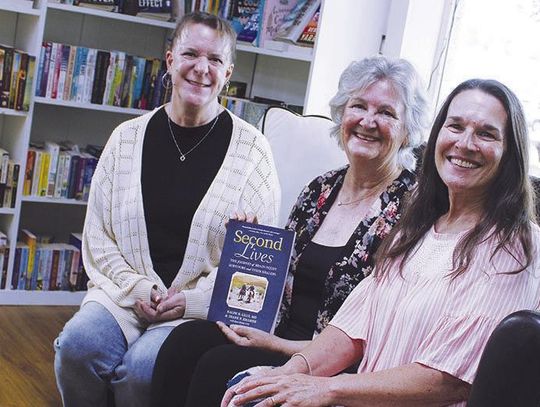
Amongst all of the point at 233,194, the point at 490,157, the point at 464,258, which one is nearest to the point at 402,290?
the point at 464,258

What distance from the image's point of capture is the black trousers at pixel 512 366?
5.01ft

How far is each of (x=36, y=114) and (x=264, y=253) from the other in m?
2.29

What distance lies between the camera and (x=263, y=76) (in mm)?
4543

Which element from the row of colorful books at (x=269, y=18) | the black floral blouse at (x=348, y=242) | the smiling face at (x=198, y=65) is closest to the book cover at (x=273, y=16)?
the row of colorful books at (x=269, y=18)

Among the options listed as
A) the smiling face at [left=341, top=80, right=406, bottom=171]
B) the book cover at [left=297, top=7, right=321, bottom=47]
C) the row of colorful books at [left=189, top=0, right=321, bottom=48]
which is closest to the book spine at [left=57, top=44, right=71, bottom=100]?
the row of colorful books at [left=189, top=0, right=321, bottom=48]

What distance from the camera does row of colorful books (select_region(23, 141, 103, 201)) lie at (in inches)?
162

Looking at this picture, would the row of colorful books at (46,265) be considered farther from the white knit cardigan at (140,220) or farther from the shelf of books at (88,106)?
the white knit cardigan at (140,220)

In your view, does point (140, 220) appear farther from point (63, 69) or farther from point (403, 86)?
point (63, 69)

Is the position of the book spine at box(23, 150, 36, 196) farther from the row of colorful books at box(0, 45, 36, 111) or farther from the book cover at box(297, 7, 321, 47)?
the book cover at box(297, 7, 321, 47)

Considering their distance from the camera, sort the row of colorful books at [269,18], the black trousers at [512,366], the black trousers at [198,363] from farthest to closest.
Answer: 1. the row of colorful books at [269,18]
2. the black trousers at [198,363]
3. the black trousers at [512,366]

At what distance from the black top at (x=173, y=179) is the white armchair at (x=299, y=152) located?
20 centimetres

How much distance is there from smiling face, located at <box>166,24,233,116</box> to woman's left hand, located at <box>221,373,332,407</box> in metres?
1.05

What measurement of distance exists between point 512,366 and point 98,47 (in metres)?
3.26

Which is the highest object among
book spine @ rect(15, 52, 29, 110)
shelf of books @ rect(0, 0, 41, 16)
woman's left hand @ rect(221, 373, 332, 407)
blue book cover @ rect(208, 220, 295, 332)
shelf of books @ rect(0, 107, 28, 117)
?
shelf of books @ rect(0, 0, 41, 16)
